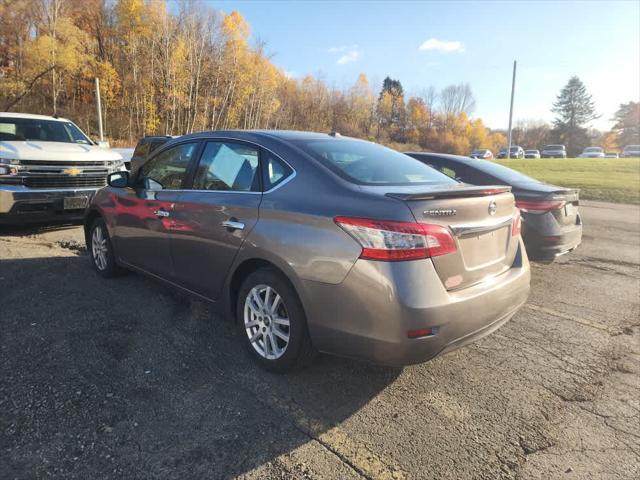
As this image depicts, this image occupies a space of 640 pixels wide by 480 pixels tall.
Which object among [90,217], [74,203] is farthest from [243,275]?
[74,203]

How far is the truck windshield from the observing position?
729 centimetres

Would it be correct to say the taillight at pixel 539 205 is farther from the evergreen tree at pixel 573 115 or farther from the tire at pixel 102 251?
the evergreen tree at pixel 573 115

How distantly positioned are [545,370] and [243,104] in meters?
55.1

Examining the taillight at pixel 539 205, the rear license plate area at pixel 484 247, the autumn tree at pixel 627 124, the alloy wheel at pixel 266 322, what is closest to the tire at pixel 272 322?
the alloy wheel at pixel 266 322

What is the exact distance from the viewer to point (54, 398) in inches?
102

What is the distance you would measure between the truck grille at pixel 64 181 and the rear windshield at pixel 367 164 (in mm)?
5255

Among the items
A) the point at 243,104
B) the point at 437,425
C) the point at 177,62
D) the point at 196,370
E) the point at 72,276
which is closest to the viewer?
the point at 437,425

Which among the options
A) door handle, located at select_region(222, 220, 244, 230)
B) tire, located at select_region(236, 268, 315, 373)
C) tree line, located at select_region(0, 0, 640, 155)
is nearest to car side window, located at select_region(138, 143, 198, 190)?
Answer: door handle, located at select_region(222, 220, 244, 230)

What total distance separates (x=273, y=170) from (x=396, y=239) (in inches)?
44.4

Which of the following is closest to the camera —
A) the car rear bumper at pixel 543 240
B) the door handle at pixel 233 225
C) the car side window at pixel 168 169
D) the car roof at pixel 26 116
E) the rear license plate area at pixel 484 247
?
the rear license plate area at pixel 484 247

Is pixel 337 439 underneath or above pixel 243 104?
underneath

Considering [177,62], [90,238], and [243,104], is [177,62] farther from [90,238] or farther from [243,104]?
[90,238]

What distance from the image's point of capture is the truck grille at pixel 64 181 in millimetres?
6523

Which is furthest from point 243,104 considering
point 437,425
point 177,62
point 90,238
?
point 437,425
